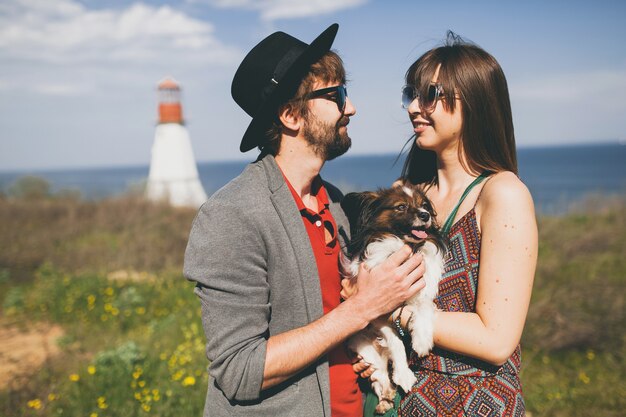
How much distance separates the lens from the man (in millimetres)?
2207

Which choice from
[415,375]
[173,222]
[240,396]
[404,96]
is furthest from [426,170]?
[173,222]

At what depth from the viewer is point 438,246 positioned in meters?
2.87

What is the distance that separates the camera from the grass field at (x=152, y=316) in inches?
208

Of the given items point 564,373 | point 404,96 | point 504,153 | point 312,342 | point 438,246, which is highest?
point 404,96

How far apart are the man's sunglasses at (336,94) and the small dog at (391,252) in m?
0.74

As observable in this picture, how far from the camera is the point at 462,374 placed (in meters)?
2.48

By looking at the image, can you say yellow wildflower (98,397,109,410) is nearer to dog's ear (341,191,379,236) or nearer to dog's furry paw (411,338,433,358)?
dog's ear (341,191,379,236)

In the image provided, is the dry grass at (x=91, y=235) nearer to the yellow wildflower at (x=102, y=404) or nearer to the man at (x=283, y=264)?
the yellow wildflower at (x=102, y=404)

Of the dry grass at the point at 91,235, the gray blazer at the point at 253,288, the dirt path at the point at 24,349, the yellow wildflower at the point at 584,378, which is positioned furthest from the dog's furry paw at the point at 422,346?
the dry grass at the point at 91,235

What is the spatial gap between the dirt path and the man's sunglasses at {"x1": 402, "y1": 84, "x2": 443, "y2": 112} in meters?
5.57

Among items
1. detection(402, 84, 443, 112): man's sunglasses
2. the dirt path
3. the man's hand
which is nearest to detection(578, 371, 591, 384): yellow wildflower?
the man's hand

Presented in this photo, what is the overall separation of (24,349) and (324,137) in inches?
286

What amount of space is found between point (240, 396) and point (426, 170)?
2013 millimetres

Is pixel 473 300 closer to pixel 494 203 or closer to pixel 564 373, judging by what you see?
pixel 494 203
